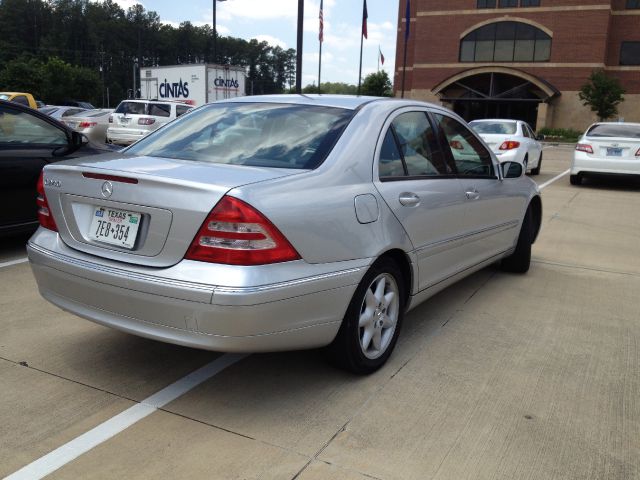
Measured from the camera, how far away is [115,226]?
9.87 ft

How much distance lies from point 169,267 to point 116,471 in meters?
0.89

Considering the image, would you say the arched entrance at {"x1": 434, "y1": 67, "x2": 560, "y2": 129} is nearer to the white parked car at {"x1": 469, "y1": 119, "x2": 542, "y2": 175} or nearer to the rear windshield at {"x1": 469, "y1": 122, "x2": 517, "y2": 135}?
the white parked car at {"x1": 469, "y1": 119, "x2": 542, "y2": 175}

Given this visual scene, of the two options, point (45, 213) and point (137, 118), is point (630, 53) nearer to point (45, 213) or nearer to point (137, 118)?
point (137, 118)

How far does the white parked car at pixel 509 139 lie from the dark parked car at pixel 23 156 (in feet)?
31.7

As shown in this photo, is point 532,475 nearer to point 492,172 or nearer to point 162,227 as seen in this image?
point 162,227

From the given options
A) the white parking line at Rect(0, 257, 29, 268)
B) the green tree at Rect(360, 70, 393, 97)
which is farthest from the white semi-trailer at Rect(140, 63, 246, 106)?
the green tree at Rect(360, 70, 393, 97)

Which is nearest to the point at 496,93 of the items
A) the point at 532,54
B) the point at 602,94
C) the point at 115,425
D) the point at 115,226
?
the point at 532,54

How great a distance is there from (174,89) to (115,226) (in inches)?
983

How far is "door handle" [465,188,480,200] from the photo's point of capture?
436 centimetres

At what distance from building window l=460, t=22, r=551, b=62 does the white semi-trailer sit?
30821mm

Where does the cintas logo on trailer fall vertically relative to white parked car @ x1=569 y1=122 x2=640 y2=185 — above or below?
above

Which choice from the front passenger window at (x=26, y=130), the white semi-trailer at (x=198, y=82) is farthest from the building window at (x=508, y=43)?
the front passenger window at (x=26, y=130)

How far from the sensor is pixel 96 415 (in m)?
2.96

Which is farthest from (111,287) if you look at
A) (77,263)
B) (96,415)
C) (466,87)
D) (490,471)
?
(466,87)
